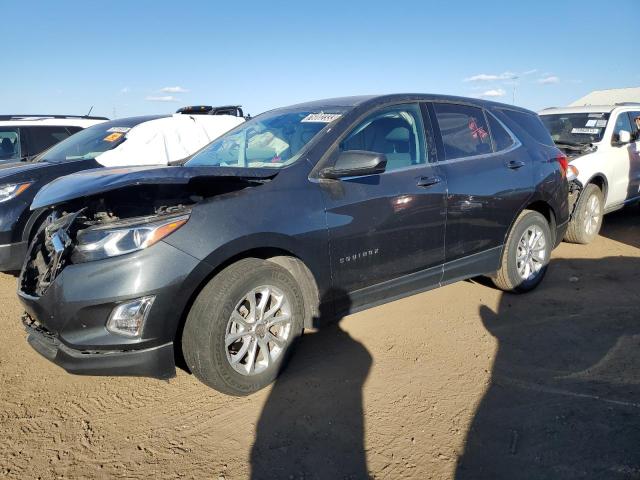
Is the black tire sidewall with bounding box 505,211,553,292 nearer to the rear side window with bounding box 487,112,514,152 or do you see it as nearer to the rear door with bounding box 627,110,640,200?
the rear side window with bounding box 487,112,514,152

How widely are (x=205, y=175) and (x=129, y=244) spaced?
56 cm

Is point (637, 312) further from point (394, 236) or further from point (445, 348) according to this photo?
point (394, 236)

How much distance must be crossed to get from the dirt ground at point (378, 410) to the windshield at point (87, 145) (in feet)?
8.71

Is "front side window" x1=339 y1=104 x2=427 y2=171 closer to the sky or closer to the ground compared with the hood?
closer to the sky

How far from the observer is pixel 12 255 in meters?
4.50

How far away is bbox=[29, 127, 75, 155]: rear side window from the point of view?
727 centimetres

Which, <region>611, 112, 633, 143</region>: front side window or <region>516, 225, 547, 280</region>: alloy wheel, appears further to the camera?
<region>611, 112, 633, 143</region>: front side window

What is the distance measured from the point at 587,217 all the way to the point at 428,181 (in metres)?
3.92

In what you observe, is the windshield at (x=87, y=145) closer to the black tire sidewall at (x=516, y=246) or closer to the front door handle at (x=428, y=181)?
the front door handle at (x=428, y=181)

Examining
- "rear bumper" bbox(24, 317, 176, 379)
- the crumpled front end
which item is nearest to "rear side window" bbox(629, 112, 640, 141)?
"rear bumper" bbox(24, 317, 176, 379)

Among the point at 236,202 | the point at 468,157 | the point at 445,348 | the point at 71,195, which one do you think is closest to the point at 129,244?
the point at 71,195

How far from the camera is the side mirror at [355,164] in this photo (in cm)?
295

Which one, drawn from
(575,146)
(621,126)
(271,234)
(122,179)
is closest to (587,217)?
(575,146)

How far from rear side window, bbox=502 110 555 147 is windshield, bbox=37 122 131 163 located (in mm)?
4728
